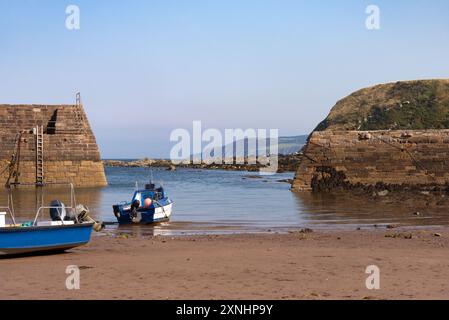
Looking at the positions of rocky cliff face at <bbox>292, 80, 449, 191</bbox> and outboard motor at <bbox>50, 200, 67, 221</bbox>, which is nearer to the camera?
outboard motor at <bbox>50, 200, 67, 221</bbox>

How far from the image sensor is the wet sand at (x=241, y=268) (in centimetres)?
1024

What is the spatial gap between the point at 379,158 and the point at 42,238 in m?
22.8

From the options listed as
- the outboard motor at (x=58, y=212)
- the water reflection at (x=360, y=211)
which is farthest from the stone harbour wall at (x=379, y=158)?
the outboard motor at (x=58, y=212)

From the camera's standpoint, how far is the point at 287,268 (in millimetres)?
12469

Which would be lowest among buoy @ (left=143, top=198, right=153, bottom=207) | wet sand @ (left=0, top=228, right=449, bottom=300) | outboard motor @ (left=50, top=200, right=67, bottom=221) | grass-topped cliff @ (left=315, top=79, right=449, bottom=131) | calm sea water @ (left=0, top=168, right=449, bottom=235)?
calm sea water @ (left=0, top=168, right=449, bottom=235)

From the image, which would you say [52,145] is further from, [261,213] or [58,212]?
[58,212]

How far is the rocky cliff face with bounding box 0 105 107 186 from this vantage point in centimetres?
3934

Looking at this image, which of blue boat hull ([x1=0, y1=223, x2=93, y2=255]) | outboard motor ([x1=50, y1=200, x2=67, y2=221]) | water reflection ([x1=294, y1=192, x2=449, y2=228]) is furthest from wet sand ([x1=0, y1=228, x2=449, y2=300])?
water reflection ([x1=294, y1=192, x2=449, y2=228])

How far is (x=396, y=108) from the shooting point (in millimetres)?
82188

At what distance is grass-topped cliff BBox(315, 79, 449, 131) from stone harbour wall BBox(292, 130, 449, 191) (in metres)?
37.3

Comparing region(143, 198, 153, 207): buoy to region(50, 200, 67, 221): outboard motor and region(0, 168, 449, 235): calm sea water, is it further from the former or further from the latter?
region(50, 200, 67, 221): outboard motor
